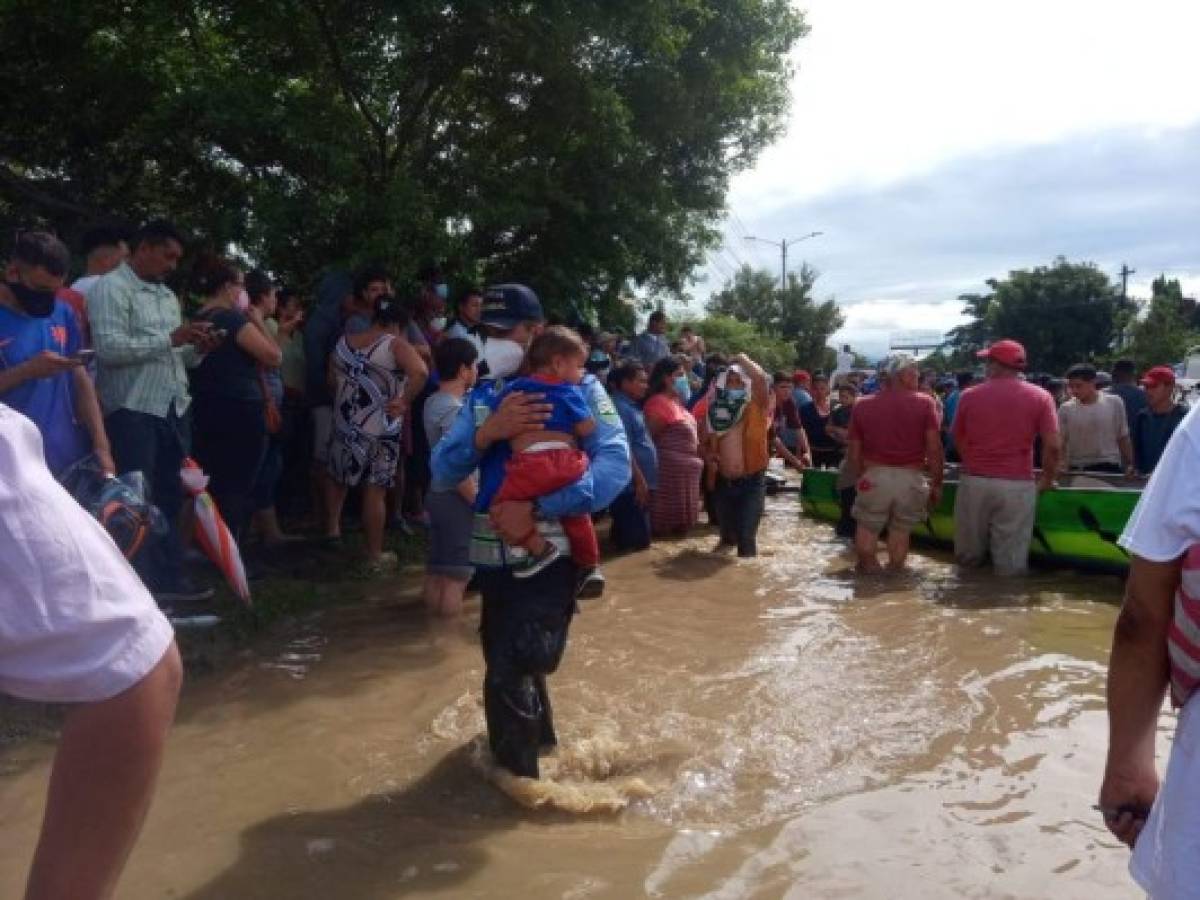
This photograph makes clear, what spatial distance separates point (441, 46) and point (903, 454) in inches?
218

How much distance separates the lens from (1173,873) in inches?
69.2

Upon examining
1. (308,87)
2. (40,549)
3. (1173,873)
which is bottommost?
(1173,873)

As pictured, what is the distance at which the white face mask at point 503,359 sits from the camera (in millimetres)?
4281

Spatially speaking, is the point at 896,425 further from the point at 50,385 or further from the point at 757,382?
the point at 50,385

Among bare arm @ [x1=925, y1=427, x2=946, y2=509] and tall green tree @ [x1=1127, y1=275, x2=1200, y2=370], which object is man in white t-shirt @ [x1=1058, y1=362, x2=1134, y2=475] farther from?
tall green tree @ [x1=1127, y1=275, x2=1200, y2=370]

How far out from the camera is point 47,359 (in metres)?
4.52

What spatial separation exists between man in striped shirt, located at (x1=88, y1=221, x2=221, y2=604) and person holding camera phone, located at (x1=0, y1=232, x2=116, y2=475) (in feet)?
0.85

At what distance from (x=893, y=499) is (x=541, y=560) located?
526 centimetres

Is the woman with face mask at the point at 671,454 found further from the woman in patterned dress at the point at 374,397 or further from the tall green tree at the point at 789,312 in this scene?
the tall green tree at the point at 789,312

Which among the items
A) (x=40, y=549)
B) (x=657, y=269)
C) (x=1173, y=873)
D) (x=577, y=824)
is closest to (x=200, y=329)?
(x=577, y=824)

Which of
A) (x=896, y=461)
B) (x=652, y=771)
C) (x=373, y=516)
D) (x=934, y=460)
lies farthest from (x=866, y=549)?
(x=652, y=771)

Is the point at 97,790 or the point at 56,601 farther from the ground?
the point at 56,601

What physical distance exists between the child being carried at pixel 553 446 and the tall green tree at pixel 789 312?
51957 mm

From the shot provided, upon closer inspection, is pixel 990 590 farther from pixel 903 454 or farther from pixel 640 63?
pixel 640 63
